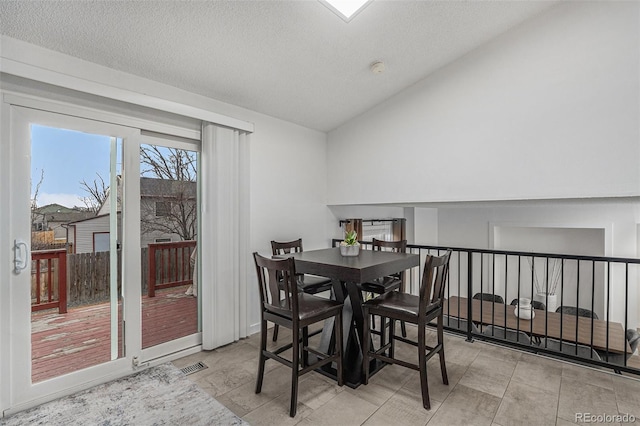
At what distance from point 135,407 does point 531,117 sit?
3911 mm

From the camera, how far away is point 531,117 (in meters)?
2.76

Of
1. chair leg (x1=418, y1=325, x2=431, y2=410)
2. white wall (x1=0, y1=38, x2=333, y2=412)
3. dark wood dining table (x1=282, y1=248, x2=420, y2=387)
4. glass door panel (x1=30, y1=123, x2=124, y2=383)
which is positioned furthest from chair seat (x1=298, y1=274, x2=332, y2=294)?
glass door panel (x1=30, y1=123, x2=124, y2=383)

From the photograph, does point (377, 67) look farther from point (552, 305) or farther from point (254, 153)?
point (552, 305)

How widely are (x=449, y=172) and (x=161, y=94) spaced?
2862 mm

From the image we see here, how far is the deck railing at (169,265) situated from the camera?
286cm

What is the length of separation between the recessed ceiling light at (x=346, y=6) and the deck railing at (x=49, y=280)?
2.72 metres

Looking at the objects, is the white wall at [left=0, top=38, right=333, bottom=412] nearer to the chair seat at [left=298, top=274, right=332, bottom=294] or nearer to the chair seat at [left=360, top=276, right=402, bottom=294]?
the chair seat at [left=298, top=274, right=332, bottom=294]

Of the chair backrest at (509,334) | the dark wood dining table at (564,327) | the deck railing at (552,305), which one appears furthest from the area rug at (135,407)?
the chair backrest at (509,334)

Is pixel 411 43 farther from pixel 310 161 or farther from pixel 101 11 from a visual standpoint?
pixel 101 11

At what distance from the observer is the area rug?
6.68 ft

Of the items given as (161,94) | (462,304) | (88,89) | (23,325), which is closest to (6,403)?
(23,325)

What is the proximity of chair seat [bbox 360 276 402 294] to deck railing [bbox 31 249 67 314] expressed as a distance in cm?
233

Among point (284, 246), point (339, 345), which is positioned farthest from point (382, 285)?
point (284, 246)

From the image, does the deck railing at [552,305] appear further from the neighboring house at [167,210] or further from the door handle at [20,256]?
the door handle at [20,256]
